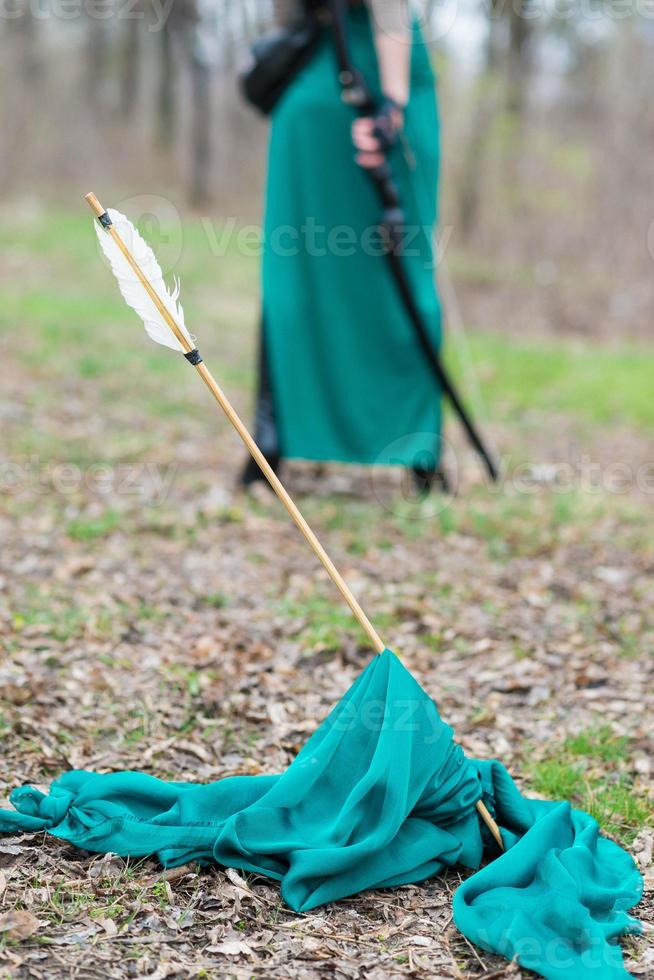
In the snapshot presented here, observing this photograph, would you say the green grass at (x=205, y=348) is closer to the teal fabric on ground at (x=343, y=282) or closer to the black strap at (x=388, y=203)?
the teal fabric on ground at (x=343, y=282)

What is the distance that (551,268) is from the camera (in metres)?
11.7

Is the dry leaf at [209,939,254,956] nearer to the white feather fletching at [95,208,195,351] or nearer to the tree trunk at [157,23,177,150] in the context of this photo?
the white feather fletching at [95,208,195,351]

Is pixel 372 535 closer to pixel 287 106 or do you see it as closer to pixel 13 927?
pixel 287 106

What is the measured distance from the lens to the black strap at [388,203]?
457 centimetres

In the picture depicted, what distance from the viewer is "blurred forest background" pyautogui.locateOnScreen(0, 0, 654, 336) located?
1109cm

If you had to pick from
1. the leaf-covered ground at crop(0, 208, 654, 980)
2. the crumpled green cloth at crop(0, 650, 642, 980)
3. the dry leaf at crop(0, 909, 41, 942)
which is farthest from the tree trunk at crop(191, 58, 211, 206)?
the dry leaf at crop(0, 909, 41, 942)

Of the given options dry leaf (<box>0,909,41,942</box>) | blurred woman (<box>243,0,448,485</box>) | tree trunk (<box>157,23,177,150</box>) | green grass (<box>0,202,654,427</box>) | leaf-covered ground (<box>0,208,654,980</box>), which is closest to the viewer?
dry leaf (<box>0,909,41,942</box>)

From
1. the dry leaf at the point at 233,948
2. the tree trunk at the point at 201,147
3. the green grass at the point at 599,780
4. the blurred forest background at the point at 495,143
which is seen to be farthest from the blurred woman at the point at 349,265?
the tree trunk at the point at 201,147

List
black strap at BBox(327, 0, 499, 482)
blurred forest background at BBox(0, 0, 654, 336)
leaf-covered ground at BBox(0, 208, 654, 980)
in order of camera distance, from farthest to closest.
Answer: blurred forest background at BBox(0, 0, 654, 336) < black strap at BBox(327, 0, 499, 482) < leaf-covered ground at BBox(0, 208, 654, 980)

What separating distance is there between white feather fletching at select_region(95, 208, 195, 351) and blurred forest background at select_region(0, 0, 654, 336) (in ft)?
27.1

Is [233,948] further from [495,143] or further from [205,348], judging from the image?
[495,143]

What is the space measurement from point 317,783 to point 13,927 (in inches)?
28.8

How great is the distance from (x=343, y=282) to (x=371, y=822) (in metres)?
3.01

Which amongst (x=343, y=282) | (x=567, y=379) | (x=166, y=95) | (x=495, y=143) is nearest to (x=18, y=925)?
(x=343, y=282)
